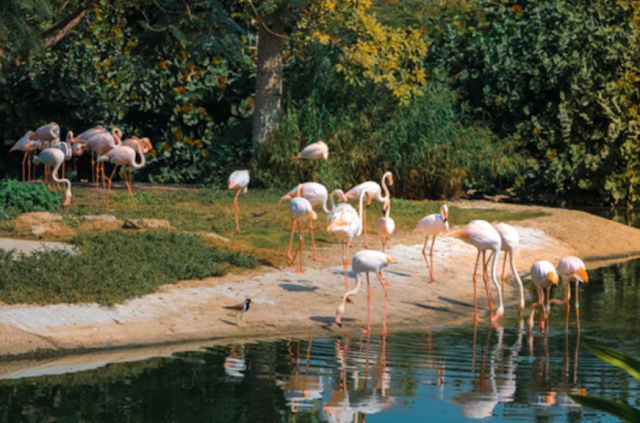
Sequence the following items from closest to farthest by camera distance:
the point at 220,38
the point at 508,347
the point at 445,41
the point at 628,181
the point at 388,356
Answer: the point at 388,356 < the point at 508,347 < the point at 220,38 < the point at 628,181 < the point at 445,41

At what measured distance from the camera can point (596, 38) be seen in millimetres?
20891

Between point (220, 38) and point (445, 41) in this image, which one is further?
point (445, 41)

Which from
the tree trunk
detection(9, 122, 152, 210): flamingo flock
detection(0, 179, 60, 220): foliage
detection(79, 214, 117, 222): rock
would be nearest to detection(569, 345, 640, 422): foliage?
detection(79, 214, 117, 222): rock

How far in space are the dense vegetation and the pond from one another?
9.96 metres

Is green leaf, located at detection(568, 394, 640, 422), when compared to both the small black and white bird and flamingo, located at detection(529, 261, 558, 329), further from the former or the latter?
the small black and white bird

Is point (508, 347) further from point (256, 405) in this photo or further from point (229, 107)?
point (229, 107)

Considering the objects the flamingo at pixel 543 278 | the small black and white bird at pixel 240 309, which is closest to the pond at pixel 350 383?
the flamingo at pixel 543 278

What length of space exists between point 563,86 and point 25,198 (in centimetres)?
1191

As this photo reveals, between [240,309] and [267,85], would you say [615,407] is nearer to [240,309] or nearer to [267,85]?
[240,309]

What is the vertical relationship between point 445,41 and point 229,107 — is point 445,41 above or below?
above

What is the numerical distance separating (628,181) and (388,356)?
14061mm

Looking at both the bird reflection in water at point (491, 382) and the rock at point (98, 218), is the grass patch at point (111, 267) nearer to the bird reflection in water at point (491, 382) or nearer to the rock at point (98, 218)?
the rock at point (98, 218)

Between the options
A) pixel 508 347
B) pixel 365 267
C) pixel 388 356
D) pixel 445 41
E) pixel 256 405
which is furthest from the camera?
pixel 445 41

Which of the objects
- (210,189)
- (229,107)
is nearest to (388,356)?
(210,189)
